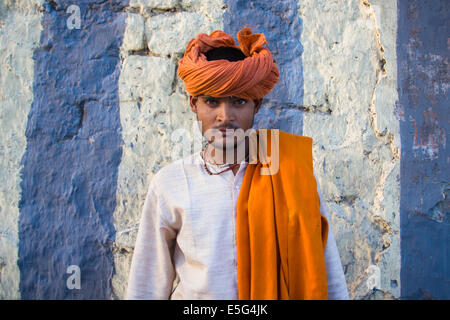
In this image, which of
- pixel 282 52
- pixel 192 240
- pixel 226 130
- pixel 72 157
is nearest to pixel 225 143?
pixel 226 130

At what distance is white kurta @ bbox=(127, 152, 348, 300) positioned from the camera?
3.69ft

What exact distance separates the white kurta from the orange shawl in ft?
0.16

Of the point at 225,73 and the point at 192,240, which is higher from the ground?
the point at 225,73

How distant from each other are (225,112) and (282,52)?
0.79m

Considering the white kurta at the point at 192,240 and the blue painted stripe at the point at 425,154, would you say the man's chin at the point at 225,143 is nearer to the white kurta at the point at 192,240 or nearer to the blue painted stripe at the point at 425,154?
the white kurta at the point at 192,240

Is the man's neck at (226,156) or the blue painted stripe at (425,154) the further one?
the blue painted stripe at (425,154)

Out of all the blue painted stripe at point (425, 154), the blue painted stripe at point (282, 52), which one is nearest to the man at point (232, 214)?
the blue painted stripe at point (282, 52)

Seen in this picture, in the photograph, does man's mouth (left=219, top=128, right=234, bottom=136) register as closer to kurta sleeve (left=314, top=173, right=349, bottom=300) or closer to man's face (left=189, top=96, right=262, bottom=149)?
man's face (left=189, top=96, right=262, bottom=149)

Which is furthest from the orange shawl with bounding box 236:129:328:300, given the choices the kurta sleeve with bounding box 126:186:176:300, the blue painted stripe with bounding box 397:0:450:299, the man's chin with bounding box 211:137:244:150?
the blue painted stripe with bounding box 397:0:450:299

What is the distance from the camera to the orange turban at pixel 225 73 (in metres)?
1.12

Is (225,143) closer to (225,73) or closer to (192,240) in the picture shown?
(225,73)

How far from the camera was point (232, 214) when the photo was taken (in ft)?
3.81

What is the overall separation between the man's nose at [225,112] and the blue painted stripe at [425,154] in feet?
3.57
